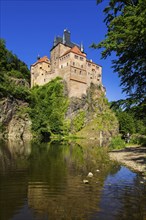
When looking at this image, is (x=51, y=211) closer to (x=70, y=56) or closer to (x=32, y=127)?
(x=32, y=127)

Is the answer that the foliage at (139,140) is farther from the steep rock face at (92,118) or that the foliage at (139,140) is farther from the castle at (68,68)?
the castle at (68,68)

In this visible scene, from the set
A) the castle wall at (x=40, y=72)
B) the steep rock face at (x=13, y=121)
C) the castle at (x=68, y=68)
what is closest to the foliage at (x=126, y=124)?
the castle at (x=68, y=68)

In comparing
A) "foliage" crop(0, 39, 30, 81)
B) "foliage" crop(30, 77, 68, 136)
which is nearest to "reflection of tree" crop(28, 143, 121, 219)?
"foliage" crop(30, 77, 68, 136)

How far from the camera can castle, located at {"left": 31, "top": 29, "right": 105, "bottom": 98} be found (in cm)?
6181

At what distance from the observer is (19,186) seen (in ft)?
28.1

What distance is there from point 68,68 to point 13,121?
75.0ft

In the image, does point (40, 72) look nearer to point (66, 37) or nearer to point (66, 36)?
point (66, 37)

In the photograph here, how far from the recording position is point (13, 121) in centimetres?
4869

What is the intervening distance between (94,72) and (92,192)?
64.7m

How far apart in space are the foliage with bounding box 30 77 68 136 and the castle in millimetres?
3476

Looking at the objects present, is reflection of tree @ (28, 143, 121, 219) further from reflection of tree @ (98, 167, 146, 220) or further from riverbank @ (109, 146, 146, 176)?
riverbank @ (109, 146, 146, 176)

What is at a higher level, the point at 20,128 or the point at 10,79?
the point at 10,79

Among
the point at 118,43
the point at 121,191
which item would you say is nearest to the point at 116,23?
the point at 118,43

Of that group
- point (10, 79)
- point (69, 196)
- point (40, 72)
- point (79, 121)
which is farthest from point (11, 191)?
point (40, 72)
